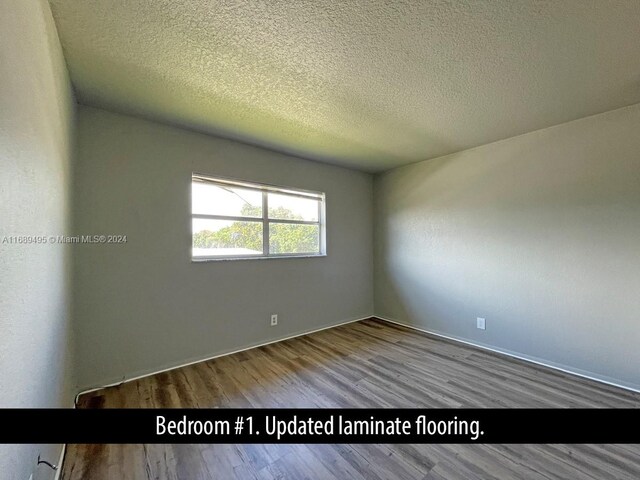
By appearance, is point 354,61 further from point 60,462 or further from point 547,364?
point 547,364

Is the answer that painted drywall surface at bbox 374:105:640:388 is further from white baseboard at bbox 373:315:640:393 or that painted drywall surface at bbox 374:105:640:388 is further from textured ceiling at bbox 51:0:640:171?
textured ceiling at bbox 51:0:640:171

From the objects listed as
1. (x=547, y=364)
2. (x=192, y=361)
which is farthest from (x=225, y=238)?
(x=547, y=364)

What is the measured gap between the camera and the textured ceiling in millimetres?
1232

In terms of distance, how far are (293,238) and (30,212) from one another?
2.50 m

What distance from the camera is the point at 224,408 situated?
1.81 metres

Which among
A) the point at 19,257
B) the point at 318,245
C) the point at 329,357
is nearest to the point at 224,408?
the point at 329,357

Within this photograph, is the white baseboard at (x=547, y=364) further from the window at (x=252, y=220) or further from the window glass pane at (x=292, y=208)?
the window glass pane at (x=292, y=208)

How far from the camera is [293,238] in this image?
334cm

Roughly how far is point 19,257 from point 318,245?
2.97 m

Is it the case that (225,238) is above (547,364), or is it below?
above

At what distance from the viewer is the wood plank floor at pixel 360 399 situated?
134 cm

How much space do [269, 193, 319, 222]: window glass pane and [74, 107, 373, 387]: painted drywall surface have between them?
0.22 m
